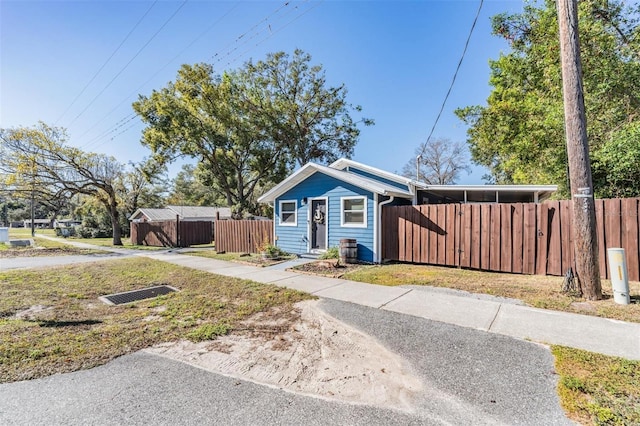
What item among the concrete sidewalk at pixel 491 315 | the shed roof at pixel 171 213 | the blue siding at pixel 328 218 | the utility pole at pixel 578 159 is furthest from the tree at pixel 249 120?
the utility pole at pixel 578 159

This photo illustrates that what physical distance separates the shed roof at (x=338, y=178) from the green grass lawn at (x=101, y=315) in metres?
4.81

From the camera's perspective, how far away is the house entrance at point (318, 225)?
35.7 feet

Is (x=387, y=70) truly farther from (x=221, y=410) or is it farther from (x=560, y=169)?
(x=221, y=410)

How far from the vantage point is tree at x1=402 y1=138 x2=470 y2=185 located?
33438mm

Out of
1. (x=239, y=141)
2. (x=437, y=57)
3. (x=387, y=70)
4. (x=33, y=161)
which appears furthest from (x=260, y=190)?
(x=437, y=57)

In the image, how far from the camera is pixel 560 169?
11.0 m

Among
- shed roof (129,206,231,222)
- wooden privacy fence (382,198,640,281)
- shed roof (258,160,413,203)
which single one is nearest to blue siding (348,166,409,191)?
shed roof (258,160,413,203)

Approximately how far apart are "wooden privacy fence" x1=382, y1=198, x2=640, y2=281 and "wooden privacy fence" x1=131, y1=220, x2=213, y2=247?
14.9 m

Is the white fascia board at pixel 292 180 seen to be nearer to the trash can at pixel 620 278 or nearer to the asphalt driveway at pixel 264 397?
the trash can at pixel 620 278

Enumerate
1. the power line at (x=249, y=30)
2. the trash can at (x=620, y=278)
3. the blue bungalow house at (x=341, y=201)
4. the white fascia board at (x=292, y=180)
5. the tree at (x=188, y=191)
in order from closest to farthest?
1. the trash can at (x=620, y=278)
2. the power line at (x=249, y=30)
3. the blue bungalow house at (x=341, y=201)
4. the white fascia board at (x=292, y=180)
5. the tree at (x=188, y=191)

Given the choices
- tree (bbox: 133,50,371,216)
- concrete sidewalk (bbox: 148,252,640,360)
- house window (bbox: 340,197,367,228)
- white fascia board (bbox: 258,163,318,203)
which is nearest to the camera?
concrete sidewalk (bbox: 148,252,640,360)

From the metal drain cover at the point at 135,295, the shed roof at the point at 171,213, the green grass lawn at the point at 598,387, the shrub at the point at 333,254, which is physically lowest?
the metal drain cover at the point at 135,295

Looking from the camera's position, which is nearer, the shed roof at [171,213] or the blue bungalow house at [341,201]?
the blue bungalow house at [341,201]

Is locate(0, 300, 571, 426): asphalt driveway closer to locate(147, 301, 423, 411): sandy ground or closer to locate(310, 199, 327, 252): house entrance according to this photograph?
locate(147, 301, 423, 411): sandy ground
